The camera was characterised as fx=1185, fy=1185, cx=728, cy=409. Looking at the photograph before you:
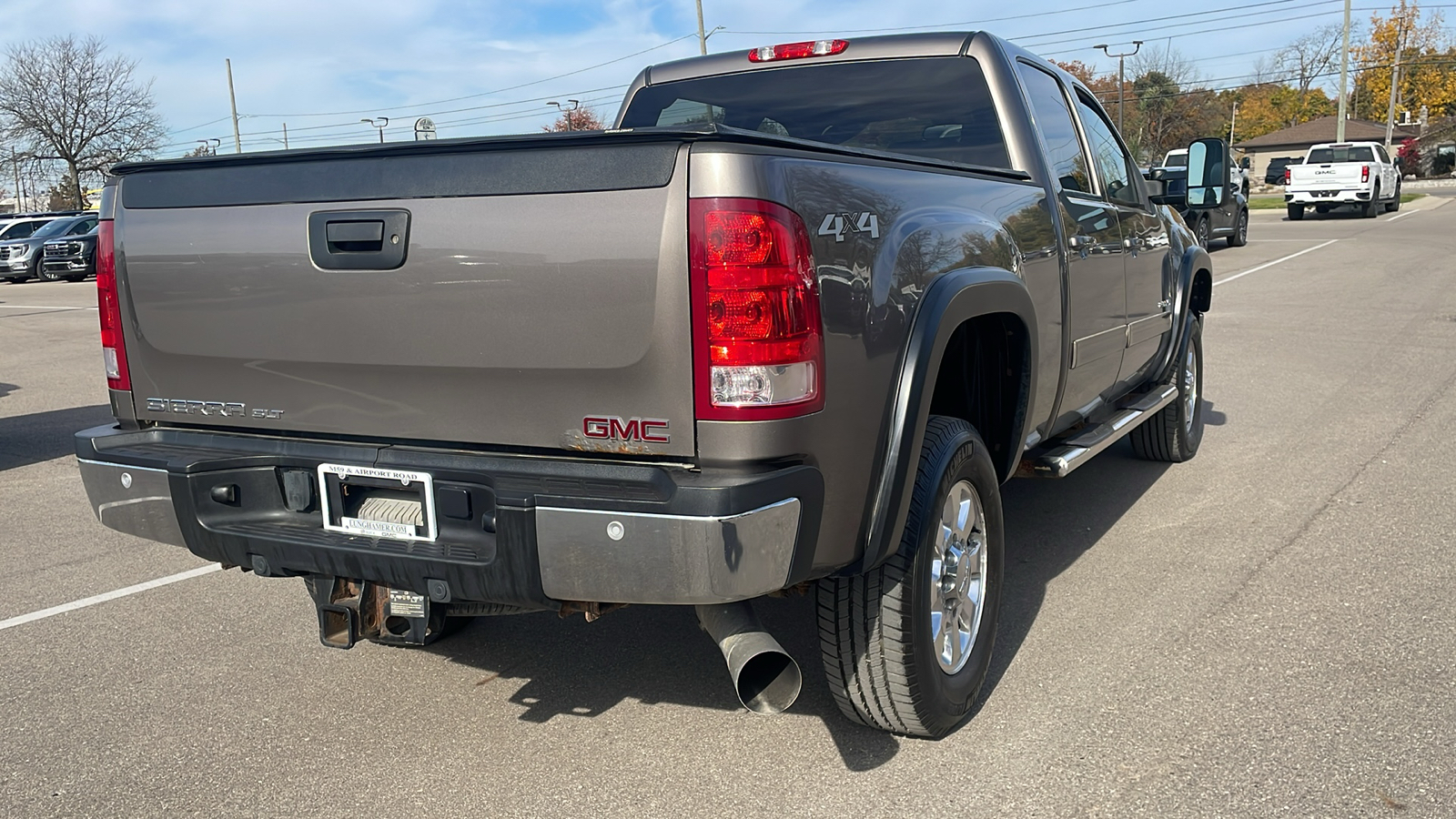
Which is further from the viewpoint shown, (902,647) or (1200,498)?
(1200,498)

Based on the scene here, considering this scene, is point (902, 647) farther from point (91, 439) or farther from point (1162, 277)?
point (1162, 277)

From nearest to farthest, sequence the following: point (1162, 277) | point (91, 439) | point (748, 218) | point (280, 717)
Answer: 1. point (748, 218)
2. point (91, 439)
3. point (280, 717)
4. point (1162, 277)

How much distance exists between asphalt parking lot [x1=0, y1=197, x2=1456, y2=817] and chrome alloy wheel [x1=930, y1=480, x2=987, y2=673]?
0.24 meters

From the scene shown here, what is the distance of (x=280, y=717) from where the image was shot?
3598mm

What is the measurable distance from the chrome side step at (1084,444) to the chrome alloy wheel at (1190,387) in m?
0.94

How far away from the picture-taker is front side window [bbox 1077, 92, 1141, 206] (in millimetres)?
5172

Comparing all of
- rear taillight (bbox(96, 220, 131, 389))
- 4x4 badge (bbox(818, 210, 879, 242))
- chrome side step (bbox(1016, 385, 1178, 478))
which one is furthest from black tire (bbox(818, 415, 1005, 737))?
rear taillight (bbox(96, 220, 131, 389))

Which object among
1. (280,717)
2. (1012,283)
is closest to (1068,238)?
A: (1012,283)

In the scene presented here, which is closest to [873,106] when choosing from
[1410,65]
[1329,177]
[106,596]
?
[106,596]

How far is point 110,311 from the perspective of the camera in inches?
131

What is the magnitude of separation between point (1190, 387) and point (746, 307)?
15.7ft

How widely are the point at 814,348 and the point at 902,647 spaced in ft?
3.06

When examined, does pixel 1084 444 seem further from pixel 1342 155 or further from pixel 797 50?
pixel 1342 155

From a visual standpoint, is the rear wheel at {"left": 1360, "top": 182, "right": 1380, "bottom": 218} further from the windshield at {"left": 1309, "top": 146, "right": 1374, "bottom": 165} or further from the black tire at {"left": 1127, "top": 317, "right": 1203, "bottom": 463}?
the black tire at {"left": 1127, "top": 317, "right": 1203, "bottom": 463}
